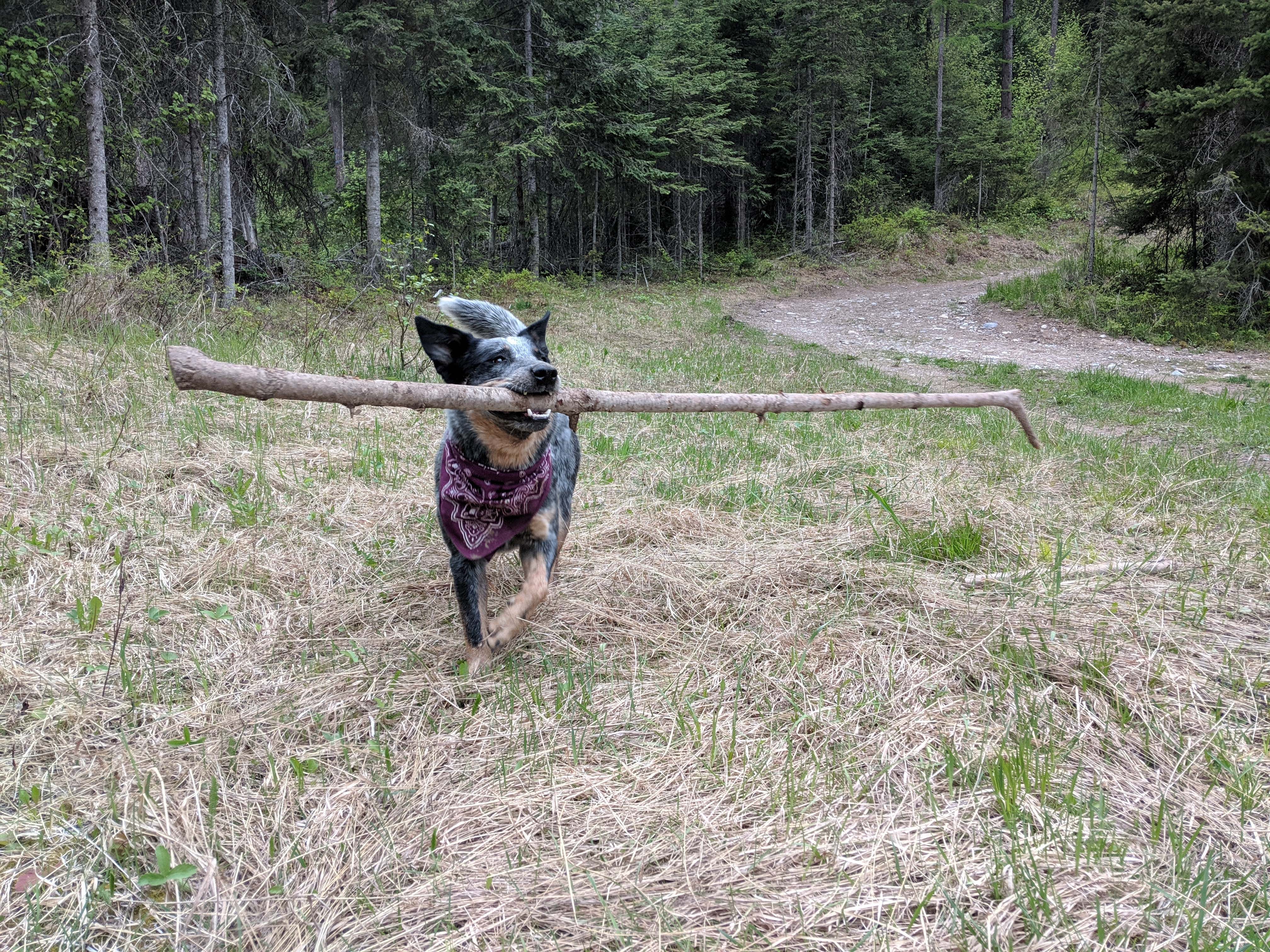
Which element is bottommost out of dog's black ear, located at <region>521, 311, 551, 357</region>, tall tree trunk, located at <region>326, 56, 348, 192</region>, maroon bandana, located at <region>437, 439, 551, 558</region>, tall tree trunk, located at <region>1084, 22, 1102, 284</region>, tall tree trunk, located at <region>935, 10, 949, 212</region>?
maroon bandana, located at <region>437, 439, 551, 558</region>

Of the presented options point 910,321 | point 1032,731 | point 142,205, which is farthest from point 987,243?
point 1032,731

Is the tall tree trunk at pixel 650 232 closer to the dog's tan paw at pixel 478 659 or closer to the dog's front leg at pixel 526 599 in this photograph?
the dog's front leg at pixel 526 599

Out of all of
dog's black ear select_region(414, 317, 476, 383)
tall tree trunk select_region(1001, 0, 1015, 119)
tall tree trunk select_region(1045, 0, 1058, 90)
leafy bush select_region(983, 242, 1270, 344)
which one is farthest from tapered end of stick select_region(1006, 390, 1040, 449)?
tall tree trunk select_region(1045, 0, 1058, 90)

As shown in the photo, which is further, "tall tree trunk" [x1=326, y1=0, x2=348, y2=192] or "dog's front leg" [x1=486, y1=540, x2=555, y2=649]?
"tall tree trunk" [x1=326, y1=0, x2=348, y2=192]

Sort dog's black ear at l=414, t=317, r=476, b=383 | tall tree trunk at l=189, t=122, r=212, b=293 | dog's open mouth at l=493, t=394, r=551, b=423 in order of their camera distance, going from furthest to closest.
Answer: tall tree trunk at l=189, t=122, r=212, b=293 → dog's black ear at l=414, t=317, r=476, b=383 → dog's open mouth at l=493, t=394, r=551, b=423

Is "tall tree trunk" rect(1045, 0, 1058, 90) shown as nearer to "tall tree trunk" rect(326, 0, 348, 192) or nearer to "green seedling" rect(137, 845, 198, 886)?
"tall tree trunk" rect(326, 0, 348, 192)

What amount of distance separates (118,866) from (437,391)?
166 cm

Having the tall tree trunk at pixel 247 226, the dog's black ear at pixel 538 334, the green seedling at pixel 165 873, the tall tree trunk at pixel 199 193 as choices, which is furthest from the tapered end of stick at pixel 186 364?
the tall tree trunk at pixel 247 226

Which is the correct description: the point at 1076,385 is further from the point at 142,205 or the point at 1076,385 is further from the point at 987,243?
the point at 987,243

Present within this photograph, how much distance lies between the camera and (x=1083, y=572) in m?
3.72

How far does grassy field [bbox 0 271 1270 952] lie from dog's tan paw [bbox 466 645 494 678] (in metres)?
0.09

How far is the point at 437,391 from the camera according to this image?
261 centimetres

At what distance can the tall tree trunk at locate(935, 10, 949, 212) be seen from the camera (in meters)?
31.4

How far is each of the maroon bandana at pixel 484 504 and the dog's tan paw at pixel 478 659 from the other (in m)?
0.42
